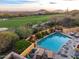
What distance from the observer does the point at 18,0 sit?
10.5 metres

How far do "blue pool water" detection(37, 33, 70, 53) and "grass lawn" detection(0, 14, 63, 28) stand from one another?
1654 mm

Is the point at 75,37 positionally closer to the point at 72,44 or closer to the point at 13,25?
the point at 72,44

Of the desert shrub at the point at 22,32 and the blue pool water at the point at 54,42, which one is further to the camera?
the desert shrub at the point at 22,32

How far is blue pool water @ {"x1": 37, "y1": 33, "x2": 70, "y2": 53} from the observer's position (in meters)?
7.70

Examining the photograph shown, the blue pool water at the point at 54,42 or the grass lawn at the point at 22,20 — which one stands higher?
the grass lawn at the point at 22,20

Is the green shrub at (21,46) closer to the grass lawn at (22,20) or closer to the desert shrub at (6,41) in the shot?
the desert shrub at (6,41)

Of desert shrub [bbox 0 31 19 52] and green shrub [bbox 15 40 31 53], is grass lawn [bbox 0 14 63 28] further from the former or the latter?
green shrub [bbox 15 40 31 53]

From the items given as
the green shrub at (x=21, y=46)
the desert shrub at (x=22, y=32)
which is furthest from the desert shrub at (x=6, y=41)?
the desert shrub at (x=22, y=32)

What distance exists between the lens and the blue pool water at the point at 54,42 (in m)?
7.70

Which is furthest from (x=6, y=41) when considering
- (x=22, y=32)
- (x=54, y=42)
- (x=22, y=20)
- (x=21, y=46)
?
(x=22, y=20)

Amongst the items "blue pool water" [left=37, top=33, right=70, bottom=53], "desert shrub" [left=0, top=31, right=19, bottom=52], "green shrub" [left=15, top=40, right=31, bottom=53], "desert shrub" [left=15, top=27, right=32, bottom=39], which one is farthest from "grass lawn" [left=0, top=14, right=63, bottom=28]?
"green shrub" [left=15, top=40, right=31, bottom=53]

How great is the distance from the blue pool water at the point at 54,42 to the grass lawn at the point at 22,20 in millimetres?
1654

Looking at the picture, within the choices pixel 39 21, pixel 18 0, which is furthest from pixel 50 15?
pixel 18 0

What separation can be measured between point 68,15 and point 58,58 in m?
5.67
